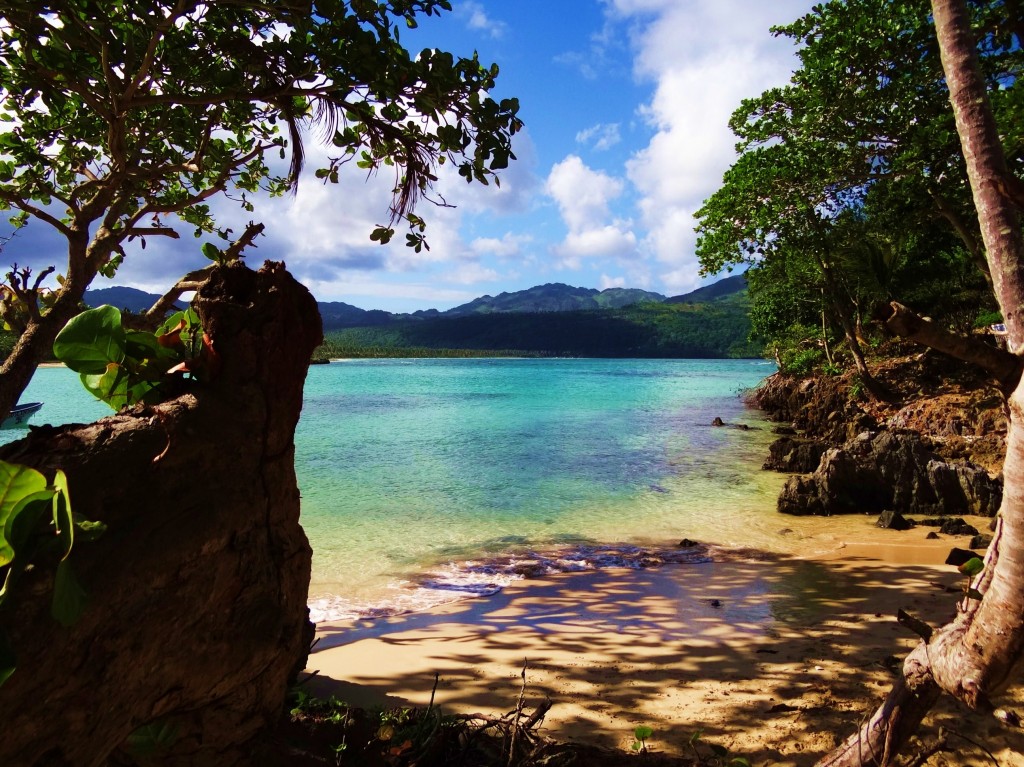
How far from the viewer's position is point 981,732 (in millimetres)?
3010

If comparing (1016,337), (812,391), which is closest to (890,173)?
(1016,337)

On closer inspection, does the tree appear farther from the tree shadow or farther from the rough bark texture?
the tree shadow

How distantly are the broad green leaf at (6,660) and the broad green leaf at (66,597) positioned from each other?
3.2 inches

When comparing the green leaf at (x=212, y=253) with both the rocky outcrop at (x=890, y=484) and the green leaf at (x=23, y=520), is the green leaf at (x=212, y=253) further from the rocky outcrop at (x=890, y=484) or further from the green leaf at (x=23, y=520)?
the rocky outcrop at (x=890, y=484)

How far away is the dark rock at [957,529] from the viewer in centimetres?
842

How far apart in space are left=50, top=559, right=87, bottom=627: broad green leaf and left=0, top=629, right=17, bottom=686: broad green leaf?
8cm

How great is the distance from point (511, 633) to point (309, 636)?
9.75 ft

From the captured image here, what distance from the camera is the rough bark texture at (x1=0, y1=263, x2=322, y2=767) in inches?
50.2

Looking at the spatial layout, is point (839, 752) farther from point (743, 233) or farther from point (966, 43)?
point (743, 233)

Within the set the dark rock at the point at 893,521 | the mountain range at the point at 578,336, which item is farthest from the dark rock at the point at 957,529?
the mountain range at the point at 578,336

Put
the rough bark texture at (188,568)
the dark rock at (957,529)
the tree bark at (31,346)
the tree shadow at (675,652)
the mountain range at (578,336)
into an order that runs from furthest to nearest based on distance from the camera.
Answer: the mountain range at (578,336)
the dark rock at (957,529)
the tree shadow at (675,652)
the tree bark at (31,346)
the rough bark texture at (188,568)

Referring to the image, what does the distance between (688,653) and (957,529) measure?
20.6 ft

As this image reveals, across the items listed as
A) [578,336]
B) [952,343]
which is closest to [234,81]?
[952,343]

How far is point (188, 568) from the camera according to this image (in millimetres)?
1537
